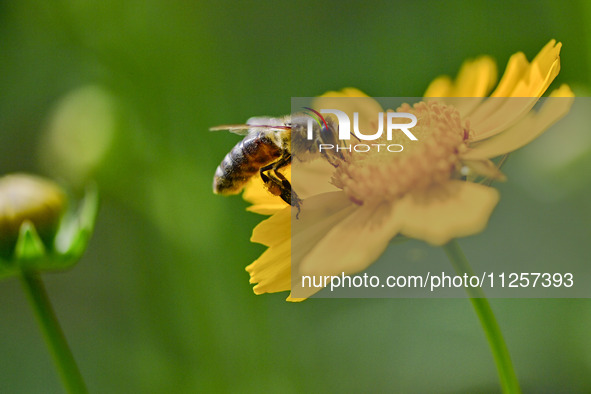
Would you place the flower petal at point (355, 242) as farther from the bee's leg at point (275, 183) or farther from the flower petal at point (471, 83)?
the flower petal at point (471, 83)

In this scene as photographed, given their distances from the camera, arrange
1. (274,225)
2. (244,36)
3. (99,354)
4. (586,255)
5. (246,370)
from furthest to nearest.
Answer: (244,36)
(99,354)
(246,370)
(586,255)
(274,225)

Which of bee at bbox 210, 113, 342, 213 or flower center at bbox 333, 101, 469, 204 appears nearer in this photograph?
flower center at bbox 333, 101, 469, 204

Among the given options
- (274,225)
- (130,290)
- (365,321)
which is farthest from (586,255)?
(130,290)

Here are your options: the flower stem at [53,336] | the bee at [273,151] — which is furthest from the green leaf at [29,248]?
the bee at [273,151]

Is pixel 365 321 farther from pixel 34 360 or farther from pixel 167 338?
pixel 34 360

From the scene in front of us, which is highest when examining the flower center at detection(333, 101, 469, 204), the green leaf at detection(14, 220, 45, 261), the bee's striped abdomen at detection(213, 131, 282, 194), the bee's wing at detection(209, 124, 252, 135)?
the bee's wing at detection(209, 124, 252, 135)

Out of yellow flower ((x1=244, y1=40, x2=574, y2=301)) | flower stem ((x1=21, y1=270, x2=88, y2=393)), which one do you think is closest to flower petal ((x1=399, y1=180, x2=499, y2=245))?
yellow flower ((x1=244, y1=40, x2=574, y2=301))

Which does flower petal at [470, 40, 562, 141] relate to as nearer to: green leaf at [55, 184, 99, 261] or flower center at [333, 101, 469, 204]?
flower center at [333, 101, 469, 204]

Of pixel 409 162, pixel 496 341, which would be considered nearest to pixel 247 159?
pixel 409 162
